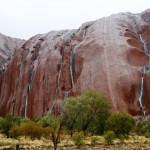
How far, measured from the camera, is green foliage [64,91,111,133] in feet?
194

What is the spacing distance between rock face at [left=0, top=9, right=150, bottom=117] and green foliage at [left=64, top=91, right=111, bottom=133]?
11127 mm

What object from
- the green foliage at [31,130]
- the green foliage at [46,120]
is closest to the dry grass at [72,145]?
the green foliage at [31,130]

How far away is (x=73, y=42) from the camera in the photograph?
97.2 metres

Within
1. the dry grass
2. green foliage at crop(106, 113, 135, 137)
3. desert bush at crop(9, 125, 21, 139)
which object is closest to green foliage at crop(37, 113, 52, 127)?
desert bush at crop(9, 125, 21, 139)

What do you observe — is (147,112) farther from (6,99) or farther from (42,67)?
(6,99)

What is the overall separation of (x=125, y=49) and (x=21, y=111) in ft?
92.7

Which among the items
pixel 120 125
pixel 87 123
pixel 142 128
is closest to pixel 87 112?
pixel 87 123

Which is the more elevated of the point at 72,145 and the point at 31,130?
the point at 31,130

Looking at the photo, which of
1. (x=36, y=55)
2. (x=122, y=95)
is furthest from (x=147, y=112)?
(x=36, y=55)

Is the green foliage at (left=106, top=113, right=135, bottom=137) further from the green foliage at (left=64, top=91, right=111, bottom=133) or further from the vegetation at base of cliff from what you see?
the green foliage at (left=64, top=91, right=111, bottom=133)

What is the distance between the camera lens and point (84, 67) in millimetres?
84250

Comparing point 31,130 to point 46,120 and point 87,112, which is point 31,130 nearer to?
point 46,120

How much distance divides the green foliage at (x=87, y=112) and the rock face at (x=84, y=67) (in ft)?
36.5

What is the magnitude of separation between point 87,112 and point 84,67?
82.7ft
